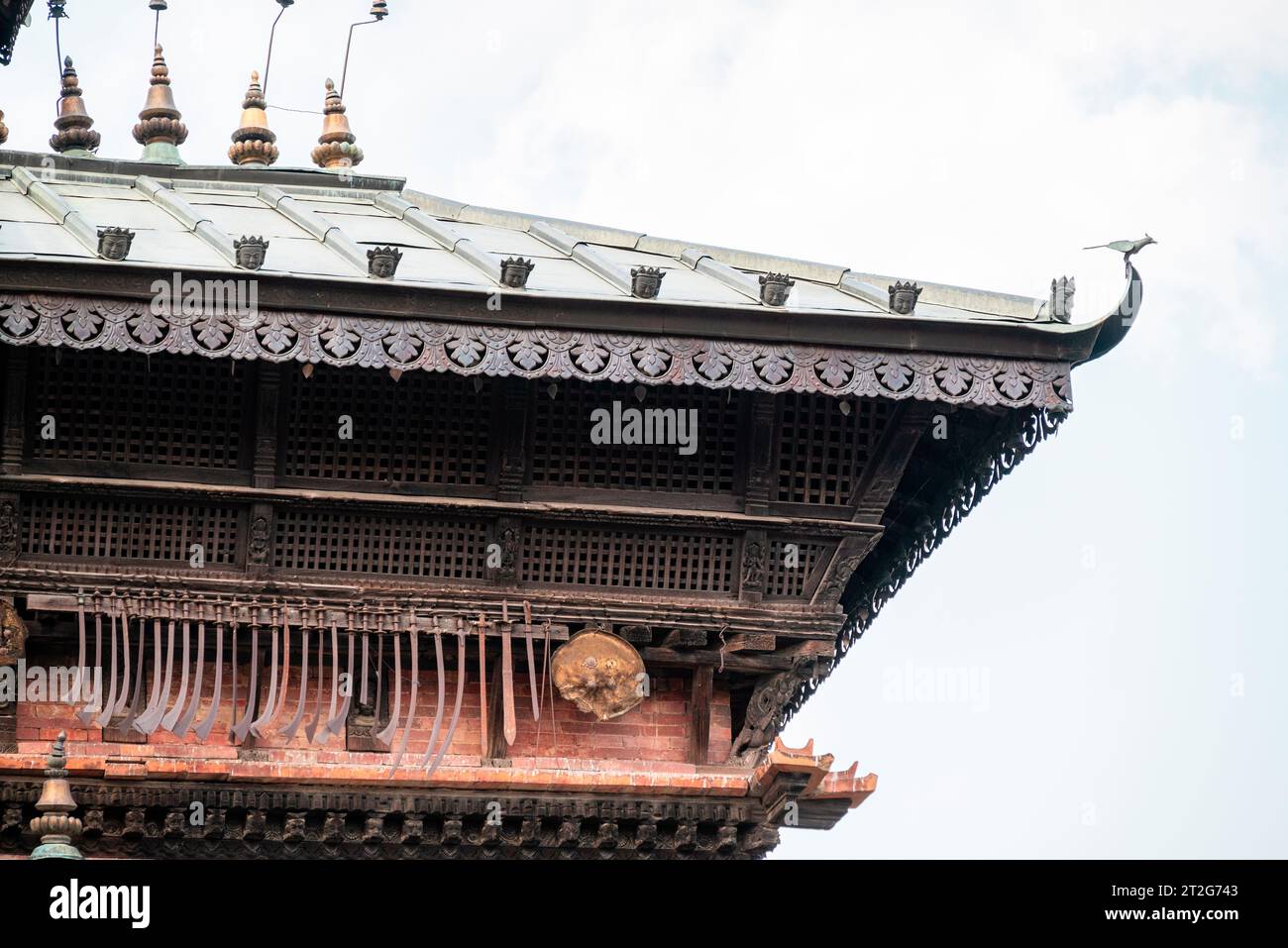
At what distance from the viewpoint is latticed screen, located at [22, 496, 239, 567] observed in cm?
1628

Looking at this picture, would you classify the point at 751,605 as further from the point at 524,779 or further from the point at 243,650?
the point at 243,650

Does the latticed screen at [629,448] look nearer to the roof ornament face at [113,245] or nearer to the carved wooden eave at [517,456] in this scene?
the carved wooden eave at [517,456]

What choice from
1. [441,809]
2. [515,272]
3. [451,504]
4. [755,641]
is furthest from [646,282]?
[441,809]

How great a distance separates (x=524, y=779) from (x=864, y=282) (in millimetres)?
3515

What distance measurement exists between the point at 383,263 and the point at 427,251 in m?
1.17

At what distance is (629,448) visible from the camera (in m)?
16.7

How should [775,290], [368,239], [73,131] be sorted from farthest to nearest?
[73,131], [368,239], [775,290]

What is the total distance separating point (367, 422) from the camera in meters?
16.5

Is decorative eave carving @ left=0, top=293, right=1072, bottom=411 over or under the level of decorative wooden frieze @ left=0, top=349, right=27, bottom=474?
over

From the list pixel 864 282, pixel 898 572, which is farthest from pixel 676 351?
pixel 898 572

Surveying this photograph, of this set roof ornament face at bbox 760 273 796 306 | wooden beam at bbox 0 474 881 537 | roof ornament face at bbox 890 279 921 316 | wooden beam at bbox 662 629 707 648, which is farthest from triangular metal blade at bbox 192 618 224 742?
roof ornament face at bbox 890 279 921 316

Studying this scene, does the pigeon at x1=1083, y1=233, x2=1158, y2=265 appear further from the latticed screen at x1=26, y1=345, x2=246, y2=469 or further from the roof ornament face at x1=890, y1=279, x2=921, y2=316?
the latticed screen at x1=26, y1=345, x2=246, y2=469

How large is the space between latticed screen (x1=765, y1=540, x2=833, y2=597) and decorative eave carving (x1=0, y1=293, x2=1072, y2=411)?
1.14 m

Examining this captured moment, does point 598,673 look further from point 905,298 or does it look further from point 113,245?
point 113,245
